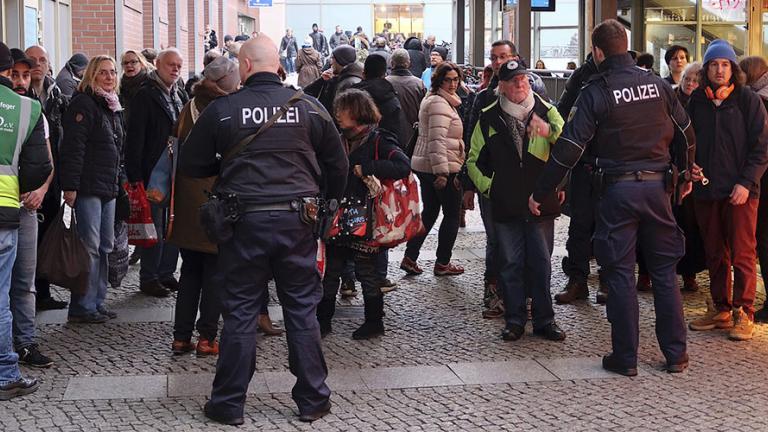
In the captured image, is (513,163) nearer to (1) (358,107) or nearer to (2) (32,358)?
(1) (358,107)

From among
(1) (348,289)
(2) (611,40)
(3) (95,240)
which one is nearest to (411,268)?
(1) (348,289)

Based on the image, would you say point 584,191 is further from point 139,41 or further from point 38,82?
point 139,41

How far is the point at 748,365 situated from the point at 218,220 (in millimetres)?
3320

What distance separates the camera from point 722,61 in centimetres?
763

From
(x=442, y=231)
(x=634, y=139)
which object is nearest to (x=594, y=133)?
(x=634, y=139)

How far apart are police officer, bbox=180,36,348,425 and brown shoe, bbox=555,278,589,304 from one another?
3367 mm

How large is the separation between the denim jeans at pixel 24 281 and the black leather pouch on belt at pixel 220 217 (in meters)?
1.45

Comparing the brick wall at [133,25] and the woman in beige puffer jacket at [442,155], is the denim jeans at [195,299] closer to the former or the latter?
the woman in beige puffer jacket at [442,155]

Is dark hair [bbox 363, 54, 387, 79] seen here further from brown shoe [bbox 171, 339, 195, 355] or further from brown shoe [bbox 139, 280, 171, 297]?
brown shoe [bbox 171, 339, 195, 355]

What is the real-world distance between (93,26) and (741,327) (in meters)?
12.1

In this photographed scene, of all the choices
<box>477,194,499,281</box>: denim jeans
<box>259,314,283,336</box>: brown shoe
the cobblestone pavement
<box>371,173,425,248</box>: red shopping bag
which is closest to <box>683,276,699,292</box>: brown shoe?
the cobblestone pavement

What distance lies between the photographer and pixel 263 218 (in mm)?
5887

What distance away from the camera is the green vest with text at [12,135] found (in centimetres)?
627

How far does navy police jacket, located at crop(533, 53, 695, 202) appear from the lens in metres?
6.78
